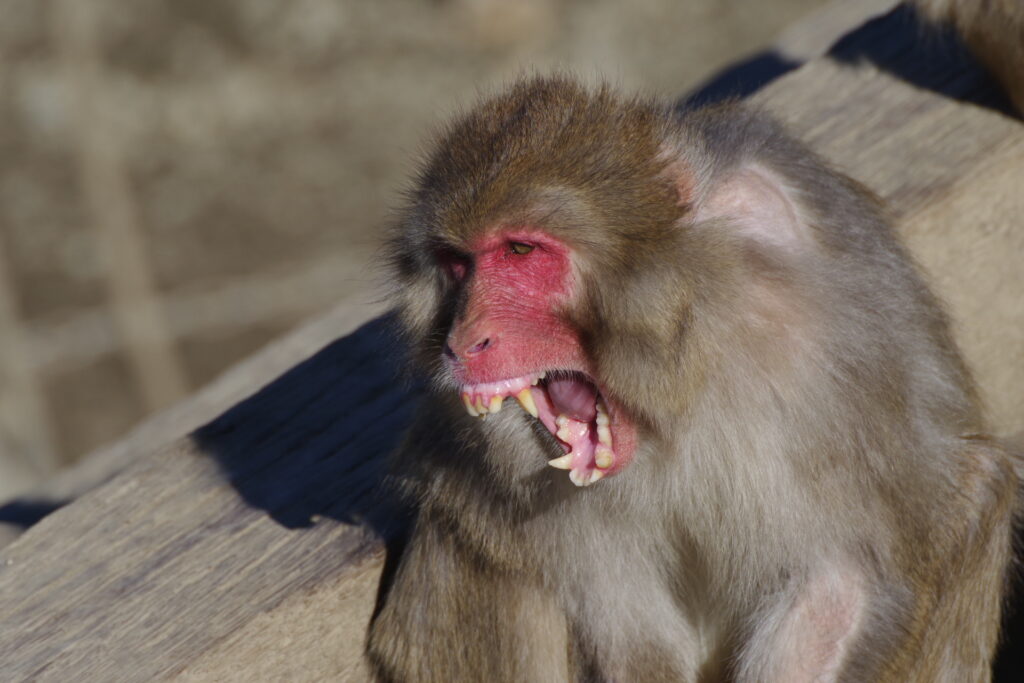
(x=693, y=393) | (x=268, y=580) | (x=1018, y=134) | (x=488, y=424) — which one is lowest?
(x=268, y=580)

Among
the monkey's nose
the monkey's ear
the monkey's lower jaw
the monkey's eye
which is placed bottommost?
the monkey's lower jaw

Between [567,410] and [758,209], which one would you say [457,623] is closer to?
[567,410]

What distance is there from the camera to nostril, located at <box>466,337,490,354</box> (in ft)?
6.20

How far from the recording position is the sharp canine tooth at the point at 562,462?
1.92 meters

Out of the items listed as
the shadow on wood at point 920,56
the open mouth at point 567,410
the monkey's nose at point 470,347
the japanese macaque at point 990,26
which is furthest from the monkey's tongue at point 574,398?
the japanese macaque at point 990,26

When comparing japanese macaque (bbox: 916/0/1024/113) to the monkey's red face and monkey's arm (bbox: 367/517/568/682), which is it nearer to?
the monkey's red face

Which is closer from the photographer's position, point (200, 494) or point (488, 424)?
point (488, 424)

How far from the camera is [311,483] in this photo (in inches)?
92.6

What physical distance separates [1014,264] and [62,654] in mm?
1638

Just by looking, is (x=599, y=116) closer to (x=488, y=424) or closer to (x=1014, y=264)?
(x=488, y=424)

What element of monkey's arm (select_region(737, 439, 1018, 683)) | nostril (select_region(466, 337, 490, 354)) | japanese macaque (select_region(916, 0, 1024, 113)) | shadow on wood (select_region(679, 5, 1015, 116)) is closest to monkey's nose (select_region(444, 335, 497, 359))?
nostril (select_region(466, 337, 490, 354))

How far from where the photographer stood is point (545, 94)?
6.69ft

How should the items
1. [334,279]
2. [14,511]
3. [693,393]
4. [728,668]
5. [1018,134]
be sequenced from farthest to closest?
[334,279]
[14,511]
[1018,134]
[728,668]
[693,393]

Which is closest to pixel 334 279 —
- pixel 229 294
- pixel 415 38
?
pixel 229 294
